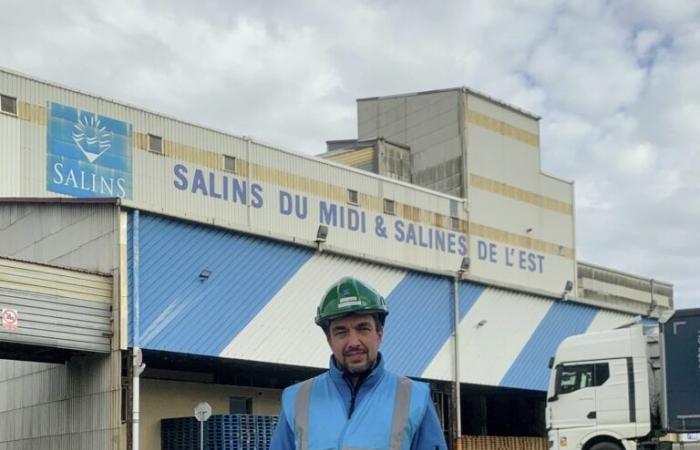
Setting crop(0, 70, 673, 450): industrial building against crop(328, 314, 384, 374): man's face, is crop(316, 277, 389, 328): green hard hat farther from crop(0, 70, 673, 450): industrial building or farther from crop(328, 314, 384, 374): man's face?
crop(0, 70, 673, 450): industrial building

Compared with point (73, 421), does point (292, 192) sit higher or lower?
higher

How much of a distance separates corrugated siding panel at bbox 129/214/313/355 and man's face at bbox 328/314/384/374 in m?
21.2

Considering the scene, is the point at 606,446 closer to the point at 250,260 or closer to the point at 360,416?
the point at 250,260

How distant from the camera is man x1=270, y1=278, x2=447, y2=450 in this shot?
379 cm

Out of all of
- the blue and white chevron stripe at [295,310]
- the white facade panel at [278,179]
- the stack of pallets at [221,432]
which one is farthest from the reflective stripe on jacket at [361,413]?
the white facade panel at [278,179]

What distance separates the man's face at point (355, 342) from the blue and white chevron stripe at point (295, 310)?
21165mm

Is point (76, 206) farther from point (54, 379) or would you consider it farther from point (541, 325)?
point (541, 325)

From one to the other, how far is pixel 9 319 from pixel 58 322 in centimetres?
115

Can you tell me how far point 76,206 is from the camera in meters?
25.7

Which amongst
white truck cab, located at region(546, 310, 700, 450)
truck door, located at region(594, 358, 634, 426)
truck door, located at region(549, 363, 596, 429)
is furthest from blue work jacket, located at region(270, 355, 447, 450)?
truck door, located at region(549, 363, 596, 429)

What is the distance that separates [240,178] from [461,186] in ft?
43.2

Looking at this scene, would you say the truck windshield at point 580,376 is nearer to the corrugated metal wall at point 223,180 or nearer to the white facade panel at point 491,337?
the white facade panel at point 491,337

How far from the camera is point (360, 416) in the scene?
12.4ft

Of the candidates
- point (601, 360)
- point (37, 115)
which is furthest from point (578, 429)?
point (37, 115)
